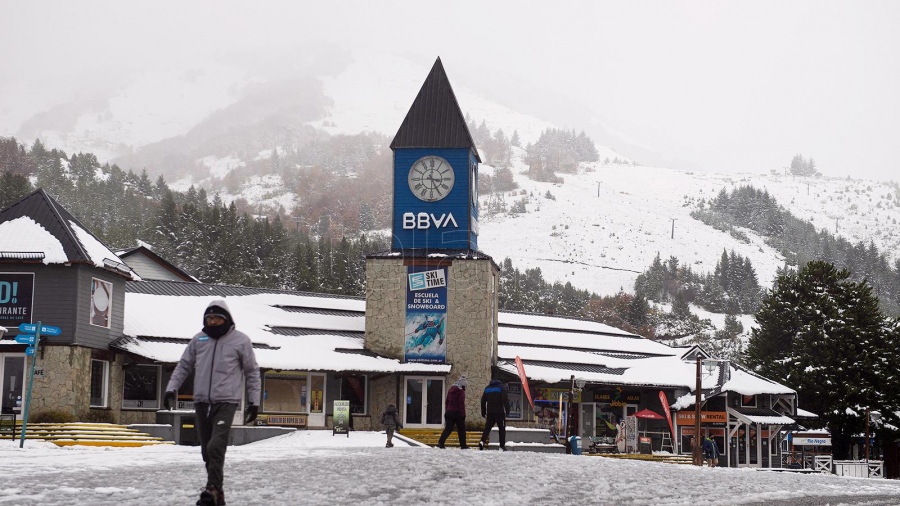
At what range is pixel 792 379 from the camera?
58.2 meters

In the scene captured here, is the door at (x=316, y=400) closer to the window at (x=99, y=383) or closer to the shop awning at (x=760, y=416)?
the window at (x=99, y=383)

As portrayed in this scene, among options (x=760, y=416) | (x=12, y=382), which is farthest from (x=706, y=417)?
(x=12, y=382)

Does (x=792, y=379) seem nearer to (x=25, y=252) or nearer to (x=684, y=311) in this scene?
(x=25, y=252)

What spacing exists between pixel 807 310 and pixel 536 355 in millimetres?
17376

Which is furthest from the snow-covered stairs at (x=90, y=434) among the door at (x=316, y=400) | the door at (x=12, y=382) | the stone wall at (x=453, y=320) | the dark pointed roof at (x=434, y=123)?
the dark pointed roof at (x=434, y=123)

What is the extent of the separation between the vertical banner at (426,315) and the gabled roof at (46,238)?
A: 39.2 feet

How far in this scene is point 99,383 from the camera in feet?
126

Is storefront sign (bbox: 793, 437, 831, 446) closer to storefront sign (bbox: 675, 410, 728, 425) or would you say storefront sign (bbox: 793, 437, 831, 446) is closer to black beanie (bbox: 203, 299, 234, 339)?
storefront sign (bbox: 675, 410, 728, 425)

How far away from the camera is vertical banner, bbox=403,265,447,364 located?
45.3 meters

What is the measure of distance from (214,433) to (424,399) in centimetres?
3324

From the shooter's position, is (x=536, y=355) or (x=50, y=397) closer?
(x=50, y=397)

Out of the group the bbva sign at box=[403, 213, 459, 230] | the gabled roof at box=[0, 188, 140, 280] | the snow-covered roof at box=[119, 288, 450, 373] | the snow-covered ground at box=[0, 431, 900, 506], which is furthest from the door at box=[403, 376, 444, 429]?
the snow-covered ground at box=[0, 431, 900, 506]

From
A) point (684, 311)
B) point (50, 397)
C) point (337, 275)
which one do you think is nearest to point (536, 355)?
point (50, 397)

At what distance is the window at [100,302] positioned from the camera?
123 feet
